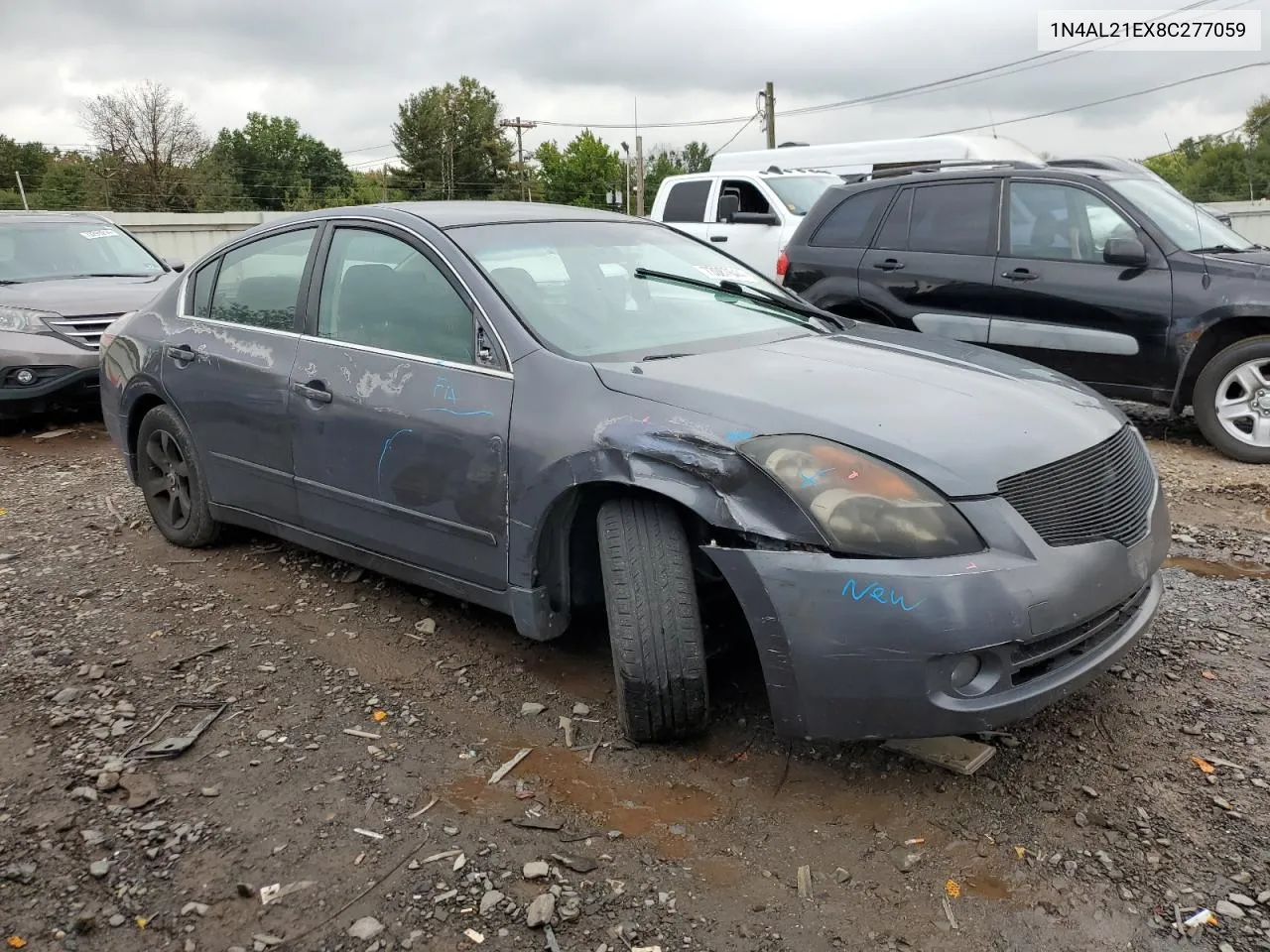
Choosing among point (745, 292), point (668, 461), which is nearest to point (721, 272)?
point (745, 292)

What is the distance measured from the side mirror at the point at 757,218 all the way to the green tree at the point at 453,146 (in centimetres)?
6126

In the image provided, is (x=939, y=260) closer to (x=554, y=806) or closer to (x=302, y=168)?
(x=554, y=806)

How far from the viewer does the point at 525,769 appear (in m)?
2.94

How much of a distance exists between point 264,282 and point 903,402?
2784 millimetres

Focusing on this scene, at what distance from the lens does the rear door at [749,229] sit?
11227 millimetres

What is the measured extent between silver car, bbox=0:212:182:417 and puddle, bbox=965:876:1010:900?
7.04 metres

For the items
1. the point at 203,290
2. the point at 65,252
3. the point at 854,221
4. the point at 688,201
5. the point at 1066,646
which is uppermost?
the point at 688,201

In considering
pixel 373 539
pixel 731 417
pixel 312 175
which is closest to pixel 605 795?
pixel 731 417

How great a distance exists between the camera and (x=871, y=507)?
8.27ft

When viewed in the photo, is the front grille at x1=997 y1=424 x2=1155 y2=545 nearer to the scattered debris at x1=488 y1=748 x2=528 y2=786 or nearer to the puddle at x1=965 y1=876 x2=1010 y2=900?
the puddle at x1=965 y1=876 x2=1010 y2=900

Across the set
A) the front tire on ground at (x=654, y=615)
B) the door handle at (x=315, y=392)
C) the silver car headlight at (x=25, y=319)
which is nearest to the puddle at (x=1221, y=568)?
the front tire on ground at (x=654, y=615)

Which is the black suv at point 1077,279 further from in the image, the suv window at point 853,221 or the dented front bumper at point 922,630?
the dented front bumper at point 922,630

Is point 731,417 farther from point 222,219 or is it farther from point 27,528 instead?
point 222,219

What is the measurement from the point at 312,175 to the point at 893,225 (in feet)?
262
